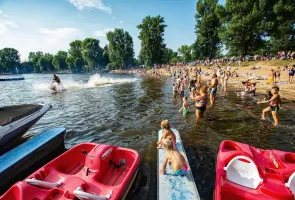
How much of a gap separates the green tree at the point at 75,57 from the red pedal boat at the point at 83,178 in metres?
110

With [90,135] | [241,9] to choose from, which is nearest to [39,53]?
[241,9]

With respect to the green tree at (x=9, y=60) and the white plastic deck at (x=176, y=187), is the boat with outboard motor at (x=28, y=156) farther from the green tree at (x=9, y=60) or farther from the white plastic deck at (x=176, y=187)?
the green tree at (x=9, y=60)

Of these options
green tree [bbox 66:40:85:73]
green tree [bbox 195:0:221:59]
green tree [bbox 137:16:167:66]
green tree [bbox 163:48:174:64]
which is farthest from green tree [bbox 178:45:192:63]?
green tree [bbox 66:40:85:73]

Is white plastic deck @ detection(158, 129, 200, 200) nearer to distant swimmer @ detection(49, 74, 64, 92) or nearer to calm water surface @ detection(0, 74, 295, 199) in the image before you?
calm water surface @ detection(0, 74, 295, 199)

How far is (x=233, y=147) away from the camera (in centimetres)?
550

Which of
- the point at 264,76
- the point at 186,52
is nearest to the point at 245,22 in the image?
the point at 264,76

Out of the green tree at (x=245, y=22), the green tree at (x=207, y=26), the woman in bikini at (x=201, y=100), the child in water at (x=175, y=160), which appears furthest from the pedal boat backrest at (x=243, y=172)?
the green tree at (x=207, y=26)

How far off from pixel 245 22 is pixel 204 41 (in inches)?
746

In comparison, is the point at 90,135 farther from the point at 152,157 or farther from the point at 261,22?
the point at 261,22

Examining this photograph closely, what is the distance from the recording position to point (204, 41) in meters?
50.2

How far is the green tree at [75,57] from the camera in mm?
105938

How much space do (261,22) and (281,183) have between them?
121ft

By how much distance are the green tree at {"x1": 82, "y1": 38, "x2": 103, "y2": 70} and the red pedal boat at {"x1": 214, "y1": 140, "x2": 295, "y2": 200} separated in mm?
105186

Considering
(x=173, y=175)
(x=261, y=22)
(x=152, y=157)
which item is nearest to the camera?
(x=173, y=175)
